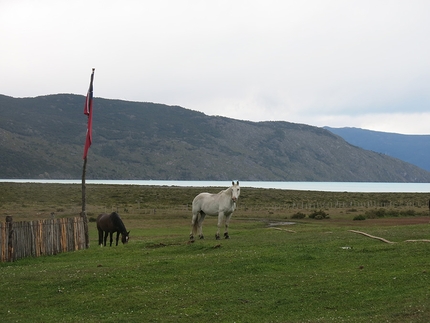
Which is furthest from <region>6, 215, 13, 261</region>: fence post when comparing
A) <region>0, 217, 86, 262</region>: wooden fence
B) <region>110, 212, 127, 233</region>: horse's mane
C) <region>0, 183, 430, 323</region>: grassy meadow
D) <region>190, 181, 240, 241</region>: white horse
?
<region>190, 181, 240, 241</region>: white horse

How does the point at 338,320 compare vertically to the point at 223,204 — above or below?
below

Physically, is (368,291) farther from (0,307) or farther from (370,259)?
(0,307)

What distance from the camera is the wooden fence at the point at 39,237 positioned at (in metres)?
22.1

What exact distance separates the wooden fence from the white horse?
5.12 meters

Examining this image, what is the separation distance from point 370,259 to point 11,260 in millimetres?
13215

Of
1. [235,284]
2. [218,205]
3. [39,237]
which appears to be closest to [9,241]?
[39,237]

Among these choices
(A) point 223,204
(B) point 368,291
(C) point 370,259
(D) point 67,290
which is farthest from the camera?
(A) point 223,204

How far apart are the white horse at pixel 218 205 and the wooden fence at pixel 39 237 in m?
5.12

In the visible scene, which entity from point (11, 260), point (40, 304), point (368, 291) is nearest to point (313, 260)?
point (368, 291)

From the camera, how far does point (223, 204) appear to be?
26047 mm

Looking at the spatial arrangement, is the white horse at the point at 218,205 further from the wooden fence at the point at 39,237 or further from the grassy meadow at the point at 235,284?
the wooden fence at the point at 39,237

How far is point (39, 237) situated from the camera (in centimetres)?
2339

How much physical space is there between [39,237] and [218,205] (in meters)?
7.78

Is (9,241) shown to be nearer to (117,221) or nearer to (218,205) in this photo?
(117,221)
